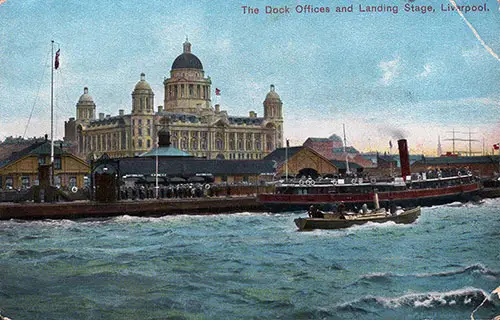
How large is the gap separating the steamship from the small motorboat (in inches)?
266

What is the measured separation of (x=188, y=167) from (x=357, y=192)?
22.4 ft

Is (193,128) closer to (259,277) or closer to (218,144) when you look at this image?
(218,144)

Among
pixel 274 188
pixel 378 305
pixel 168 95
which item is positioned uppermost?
pixel 168 95

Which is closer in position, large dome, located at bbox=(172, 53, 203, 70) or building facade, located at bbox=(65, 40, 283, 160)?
large dome, located at bbox=(172, 53, 203, 70)

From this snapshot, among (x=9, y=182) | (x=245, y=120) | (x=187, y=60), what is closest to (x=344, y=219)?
(x=187, y=60)

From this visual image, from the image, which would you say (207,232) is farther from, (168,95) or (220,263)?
(168,95)

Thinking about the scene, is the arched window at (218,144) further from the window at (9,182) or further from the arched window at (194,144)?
the window at (9,182)

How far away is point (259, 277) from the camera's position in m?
9.46

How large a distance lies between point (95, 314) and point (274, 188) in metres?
18.8

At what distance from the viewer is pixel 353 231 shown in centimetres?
1443

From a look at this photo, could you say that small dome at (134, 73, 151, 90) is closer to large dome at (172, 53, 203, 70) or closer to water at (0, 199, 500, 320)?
large dome at (172, 53, 203, 70)

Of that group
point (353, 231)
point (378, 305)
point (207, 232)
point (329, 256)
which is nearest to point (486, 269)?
point (378, 305)

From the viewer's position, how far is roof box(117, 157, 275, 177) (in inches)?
1019

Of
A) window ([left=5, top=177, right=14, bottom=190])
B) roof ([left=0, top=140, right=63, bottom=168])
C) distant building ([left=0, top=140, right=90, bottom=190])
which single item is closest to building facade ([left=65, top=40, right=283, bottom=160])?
distant building ([left=0, top=140, right=90, bottom=190])
